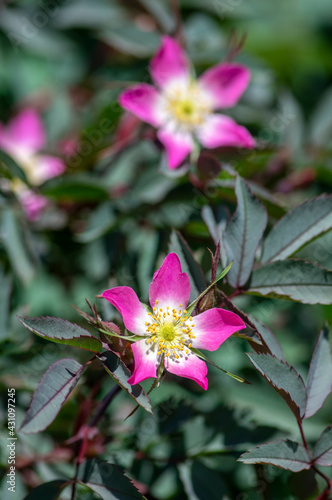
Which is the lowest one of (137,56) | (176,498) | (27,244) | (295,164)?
(176,498)

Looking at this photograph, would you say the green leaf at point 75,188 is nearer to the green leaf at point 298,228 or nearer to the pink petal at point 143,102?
the pink petal at point 143,102

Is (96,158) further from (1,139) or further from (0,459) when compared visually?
(0,459)

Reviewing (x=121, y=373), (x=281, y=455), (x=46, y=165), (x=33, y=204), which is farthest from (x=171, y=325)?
(x=46, y=165)

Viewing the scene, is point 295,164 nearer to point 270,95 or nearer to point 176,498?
point 270,95

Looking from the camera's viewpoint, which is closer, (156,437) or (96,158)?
(156,437)

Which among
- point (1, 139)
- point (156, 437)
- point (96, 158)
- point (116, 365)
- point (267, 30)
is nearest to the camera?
point (116, 365)

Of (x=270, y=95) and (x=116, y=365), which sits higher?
(x=270, y=95)

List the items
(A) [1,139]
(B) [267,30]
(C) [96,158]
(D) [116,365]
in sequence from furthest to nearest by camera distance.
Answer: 1. (B) [267,30]
2. (A) [1,139]
3. (C) [96,158]
4. (D) [116,365]

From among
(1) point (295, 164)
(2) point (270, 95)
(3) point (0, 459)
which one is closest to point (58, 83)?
(2) point (270, 95)
